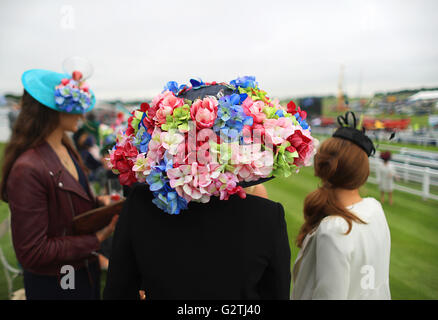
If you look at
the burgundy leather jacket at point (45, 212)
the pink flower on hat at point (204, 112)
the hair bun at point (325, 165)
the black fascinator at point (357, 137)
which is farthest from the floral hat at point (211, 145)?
the burgundy leather jacket at point (45, 212)

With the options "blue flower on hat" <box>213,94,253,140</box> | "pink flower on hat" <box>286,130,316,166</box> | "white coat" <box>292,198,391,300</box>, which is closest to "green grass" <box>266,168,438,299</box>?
"white coat" <box>292,198,391,300</box>

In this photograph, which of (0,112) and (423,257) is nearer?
(423,257)

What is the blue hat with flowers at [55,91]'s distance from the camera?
2.11 metres

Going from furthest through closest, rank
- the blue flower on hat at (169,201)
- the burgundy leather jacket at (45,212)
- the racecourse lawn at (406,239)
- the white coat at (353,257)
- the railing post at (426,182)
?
the railing post at (426,182) < the racecourse lawn at (406,239) < the burgundy leather jacket at (45,212) < the white coat at (353,257) < the blue flower on hat at (169,201)

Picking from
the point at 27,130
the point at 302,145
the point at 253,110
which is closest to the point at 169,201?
the point at 253,110

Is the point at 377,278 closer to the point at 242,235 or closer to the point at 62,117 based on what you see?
the point at 242,235

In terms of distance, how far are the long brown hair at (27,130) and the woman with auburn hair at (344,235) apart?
2116 millimetres

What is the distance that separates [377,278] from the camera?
6.06ft

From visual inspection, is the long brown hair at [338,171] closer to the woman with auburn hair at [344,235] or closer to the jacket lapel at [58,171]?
the woman with auburn hair at [344,235]

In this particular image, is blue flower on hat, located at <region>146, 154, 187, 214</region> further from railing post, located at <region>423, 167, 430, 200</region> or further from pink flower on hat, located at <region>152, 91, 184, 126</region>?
railing post, located at <region>423, 167, 430, 200</region>

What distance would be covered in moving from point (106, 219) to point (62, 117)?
0.93 meters

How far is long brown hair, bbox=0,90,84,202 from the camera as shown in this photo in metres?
2.01
